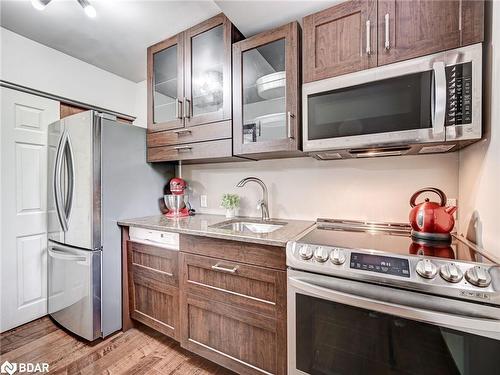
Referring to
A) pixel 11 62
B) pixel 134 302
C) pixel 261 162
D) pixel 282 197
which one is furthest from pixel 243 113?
pixel 11 62

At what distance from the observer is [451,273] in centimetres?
81

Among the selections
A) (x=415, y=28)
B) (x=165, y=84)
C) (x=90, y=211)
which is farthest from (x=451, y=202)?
(x=90, y=211)

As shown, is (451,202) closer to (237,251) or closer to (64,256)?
(237,251)

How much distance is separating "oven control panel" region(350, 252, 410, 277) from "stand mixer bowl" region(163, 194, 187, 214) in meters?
1.58

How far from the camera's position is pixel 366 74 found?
3.92 ft

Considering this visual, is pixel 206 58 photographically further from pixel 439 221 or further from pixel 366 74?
pixel 439 221

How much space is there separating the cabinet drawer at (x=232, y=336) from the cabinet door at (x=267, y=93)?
101 centimetres

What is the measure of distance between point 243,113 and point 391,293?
1318 mm

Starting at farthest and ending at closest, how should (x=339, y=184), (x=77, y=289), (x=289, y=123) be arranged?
(x=77, y=289) < (x=339, y=184) < (x=289, y=123)

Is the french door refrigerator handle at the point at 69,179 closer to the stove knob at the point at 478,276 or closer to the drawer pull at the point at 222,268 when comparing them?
the drawer pull at the point at 222,268

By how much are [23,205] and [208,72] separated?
6.39 feet

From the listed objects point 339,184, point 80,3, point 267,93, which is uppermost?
point 80,3
